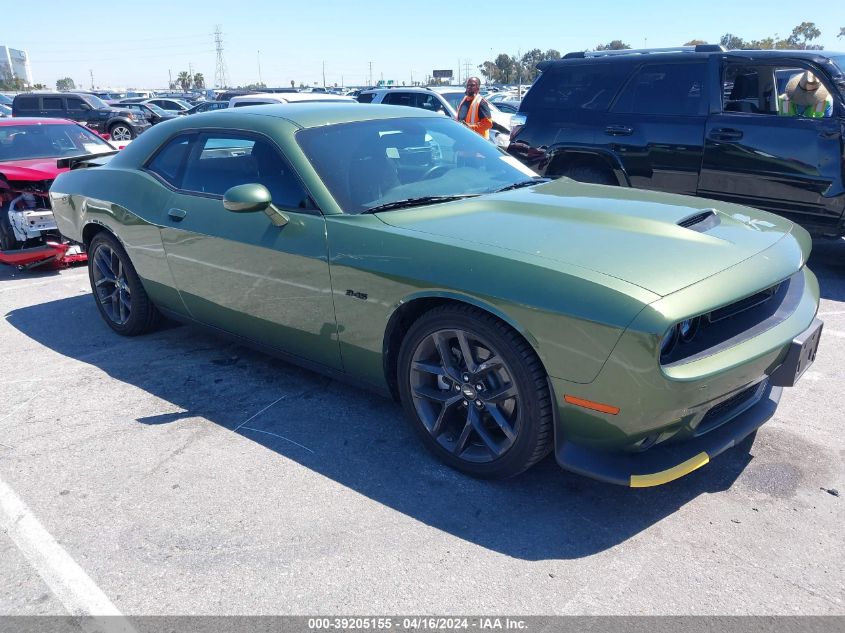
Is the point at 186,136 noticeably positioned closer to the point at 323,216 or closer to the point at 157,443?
the point at 323,216

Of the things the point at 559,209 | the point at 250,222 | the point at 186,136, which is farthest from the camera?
the point at 186,136

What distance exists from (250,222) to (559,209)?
1615mm

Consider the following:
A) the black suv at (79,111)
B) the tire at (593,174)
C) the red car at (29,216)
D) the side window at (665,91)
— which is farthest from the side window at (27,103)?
the side window at (665,91)

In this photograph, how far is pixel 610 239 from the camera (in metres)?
2.86

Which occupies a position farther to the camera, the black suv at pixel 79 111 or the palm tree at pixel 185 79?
the palm tree at pixel 185 79

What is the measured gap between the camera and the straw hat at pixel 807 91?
5.87 m

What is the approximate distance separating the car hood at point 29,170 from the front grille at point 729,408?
257 inches

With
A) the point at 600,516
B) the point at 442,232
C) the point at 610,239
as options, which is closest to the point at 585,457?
the point at 600,516

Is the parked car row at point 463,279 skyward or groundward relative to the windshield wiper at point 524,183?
groundward

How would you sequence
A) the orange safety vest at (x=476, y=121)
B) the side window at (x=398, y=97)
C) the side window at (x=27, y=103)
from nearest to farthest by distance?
the orange safety vest at (x=476, y=121), the side window at (x=398, y=97), the side window at (x=27, y=103)

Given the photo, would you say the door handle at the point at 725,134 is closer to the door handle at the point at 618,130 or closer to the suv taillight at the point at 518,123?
the door handle at the point at 618,130

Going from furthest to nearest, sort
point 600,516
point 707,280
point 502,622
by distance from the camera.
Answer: point 600,516 → point 707,280 → point 502,622

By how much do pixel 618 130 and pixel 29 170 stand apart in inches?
228

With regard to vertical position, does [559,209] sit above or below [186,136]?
below
